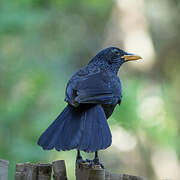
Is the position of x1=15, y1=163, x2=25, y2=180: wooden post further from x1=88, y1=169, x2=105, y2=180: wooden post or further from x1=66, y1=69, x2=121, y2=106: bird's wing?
x1=66, y1=69, x2=121, y2=106: bird's wing

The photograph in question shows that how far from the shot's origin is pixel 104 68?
4.82 m

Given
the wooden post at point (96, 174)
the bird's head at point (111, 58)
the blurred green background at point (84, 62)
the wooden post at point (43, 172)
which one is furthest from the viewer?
the blurred green background at point (84, 62)

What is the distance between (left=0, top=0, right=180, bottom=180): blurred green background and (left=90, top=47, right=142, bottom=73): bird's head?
1.91m

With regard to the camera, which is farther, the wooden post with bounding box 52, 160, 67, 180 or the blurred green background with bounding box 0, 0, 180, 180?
the blurred green background with bounding box 0, 0, 180, 180

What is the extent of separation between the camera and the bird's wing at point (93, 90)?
3758mm

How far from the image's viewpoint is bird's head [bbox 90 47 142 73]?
4.92 meters

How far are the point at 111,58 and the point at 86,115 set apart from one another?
1.39m

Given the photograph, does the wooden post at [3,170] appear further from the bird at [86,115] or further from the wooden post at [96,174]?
the wooden post at [96,174]

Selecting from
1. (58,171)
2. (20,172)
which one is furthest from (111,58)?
(20,172)

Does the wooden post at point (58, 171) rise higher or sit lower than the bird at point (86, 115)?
lower

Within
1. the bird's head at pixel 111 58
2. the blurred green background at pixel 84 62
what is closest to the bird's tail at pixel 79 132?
the bird's head at pixel 111 58

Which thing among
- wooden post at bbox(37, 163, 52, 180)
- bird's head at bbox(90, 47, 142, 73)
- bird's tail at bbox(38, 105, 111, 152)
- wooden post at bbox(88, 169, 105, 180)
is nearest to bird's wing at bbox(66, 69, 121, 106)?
bird's tail at bbox(38, 105, 111, 152)

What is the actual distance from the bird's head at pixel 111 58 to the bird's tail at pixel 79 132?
3.64 ft

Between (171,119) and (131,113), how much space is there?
1.00 m
